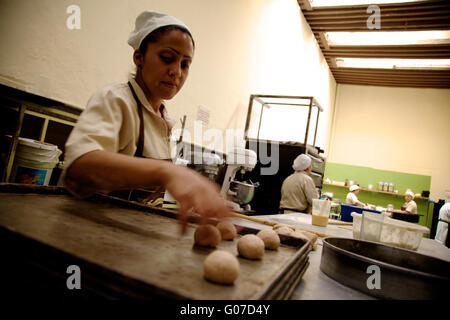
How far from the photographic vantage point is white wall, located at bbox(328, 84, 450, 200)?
872cm

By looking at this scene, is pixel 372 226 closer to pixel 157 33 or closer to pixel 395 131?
pixel 157 33

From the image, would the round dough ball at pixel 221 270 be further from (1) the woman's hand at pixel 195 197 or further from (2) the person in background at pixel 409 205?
(2) the person in background at pixel 409 205

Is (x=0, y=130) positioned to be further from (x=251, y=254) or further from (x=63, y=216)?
(x=251, y=254)

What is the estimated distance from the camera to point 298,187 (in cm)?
421

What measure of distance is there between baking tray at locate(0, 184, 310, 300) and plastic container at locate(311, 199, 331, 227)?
4.04 ft

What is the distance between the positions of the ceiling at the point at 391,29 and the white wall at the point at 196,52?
0.49m

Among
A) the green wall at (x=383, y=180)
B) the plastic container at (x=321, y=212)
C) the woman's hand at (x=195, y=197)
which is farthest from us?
the green wall at (x=383, y=180)

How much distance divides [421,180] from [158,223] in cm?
985

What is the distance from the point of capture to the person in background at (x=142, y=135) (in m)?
0.63

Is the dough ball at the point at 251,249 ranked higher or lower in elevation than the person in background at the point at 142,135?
lower

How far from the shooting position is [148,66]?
1119 mm

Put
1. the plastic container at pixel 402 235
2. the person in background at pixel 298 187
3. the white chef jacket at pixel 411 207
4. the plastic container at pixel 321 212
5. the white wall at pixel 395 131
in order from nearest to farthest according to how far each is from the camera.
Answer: the plastic container at pixel 402 235, the plastic container at pixel 321 212, the person in background at pixel 298 187, the white chef jacket at pixel 411 207, the white wall at pixel 395 131

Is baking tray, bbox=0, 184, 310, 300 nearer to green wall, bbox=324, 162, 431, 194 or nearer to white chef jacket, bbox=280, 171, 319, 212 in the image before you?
white chef jacket, bbox=280, 171, 319, 212

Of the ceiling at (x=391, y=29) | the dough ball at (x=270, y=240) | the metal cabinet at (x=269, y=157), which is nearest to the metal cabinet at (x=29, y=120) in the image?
the dough ball at (x=270, y=240)
